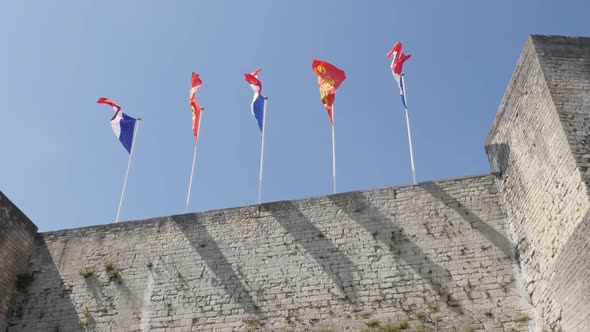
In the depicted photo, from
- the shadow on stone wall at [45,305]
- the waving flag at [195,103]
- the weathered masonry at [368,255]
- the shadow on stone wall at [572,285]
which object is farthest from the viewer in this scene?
the waving flag at [195,103]

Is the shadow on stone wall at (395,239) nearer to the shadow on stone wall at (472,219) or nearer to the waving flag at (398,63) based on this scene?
the shadow on stone wall at (472,219)

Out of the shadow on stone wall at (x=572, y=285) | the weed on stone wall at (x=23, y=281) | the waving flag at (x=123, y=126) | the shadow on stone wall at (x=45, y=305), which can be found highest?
the waving flag at (x=123, y=126)

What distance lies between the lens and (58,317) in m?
12.5

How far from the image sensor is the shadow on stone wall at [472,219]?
11.1 m

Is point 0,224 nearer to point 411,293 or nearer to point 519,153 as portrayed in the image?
point 411,293

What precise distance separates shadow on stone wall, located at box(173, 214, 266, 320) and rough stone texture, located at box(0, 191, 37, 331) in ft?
12.3

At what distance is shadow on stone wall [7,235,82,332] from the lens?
1247cm

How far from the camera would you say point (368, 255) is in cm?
1175

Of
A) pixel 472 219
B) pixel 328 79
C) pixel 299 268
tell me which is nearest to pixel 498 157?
pixel 472 219

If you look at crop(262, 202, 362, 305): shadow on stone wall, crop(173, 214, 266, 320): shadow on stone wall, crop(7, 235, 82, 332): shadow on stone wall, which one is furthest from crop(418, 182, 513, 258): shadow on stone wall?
crop(7, 235, 82, 332): shadow on stone wall

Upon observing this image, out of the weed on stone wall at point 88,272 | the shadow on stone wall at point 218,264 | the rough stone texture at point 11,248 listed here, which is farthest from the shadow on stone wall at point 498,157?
the rough stone texture at point 11,248

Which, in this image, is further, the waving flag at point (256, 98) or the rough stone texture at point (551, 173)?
the waving flag at point (256, 98)

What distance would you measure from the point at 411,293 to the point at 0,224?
9.43 meters

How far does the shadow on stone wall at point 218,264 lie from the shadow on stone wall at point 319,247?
147 cm
